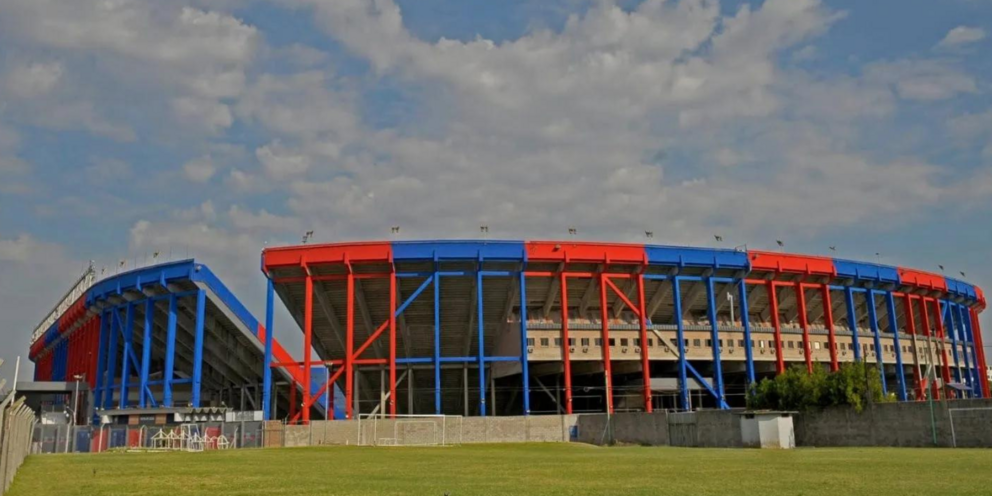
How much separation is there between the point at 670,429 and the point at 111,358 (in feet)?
170

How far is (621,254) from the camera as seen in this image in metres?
65.4

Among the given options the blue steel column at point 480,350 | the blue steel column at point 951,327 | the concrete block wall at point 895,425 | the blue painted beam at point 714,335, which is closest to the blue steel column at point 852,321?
the blue painted beam at point 714,335

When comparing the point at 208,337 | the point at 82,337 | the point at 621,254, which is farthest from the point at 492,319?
the point at 82,337

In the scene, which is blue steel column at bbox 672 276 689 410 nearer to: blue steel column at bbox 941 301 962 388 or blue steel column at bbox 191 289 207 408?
blue steel column at bbox 191 289 207 408

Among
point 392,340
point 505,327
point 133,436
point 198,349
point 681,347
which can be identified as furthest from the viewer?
point 505,327

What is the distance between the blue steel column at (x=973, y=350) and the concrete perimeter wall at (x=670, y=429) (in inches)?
2316

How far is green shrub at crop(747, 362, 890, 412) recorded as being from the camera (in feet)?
143

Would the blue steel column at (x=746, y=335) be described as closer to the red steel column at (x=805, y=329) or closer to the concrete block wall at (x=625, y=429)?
the red steel column at (x=805, y=329)

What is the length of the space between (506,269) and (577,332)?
25.2 feet

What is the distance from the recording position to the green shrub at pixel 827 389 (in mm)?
43500

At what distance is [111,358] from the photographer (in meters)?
74.7

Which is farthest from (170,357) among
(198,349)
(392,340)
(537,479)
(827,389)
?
(537,479)

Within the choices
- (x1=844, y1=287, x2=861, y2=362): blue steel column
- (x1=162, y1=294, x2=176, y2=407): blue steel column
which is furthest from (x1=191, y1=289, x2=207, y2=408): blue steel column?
(x1=844, y1=287, x2=861, y2=362): blue steel column

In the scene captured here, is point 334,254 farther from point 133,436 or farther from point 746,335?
point 746,335
